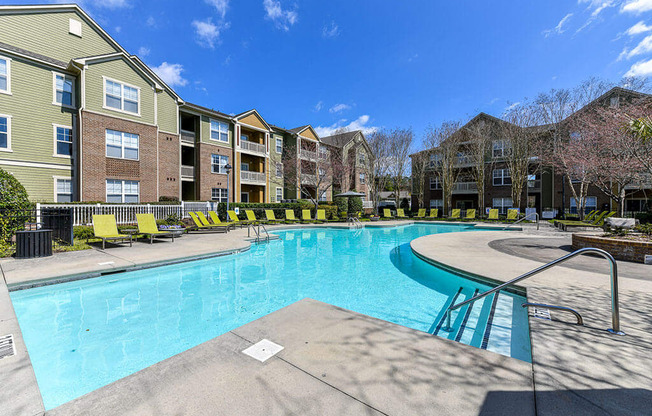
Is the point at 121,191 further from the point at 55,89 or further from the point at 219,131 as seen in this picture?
the point at 219,131

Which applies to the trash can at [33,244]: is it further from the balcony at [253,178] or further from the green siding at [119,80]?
the balcony at [253,178]

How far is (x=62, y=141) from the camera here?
1486cm

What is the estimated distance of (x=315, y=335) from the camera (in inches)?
114

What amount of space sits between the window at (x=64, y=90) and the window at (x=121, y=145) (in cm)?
248

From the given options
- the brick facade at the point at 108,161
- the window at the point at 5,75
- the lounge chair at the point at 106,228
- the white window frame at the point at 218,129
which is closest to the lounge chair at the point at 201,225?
the lounge chair at the point at 106,228

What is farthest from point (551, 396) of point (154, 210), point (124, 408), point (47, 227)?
point (154, 210)

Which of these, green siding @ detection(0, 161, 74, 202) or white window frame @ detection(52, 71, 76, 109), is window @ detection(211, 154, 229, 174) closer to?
white window frame @ detection(52, 71, 76, 109)

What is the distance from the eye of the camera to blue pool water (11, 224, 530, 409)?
328cm

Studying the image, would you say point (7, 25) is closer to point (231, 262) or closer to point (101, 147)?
point (101, 147)

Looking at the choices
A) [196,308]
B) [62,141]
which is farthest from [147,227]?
[62,141]

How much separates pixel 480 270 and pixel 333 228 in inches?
501

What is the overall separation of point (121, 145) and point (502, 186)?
33484mm

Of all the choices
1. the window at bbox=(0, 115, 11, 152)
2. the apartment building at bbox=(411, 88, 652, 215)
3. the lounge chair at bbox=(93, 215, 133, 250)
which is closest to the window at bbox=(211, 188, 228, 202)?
the window at bbox=(0, 115, 11, 152)

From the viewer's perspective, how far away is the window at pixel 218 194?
22336 millimetres
